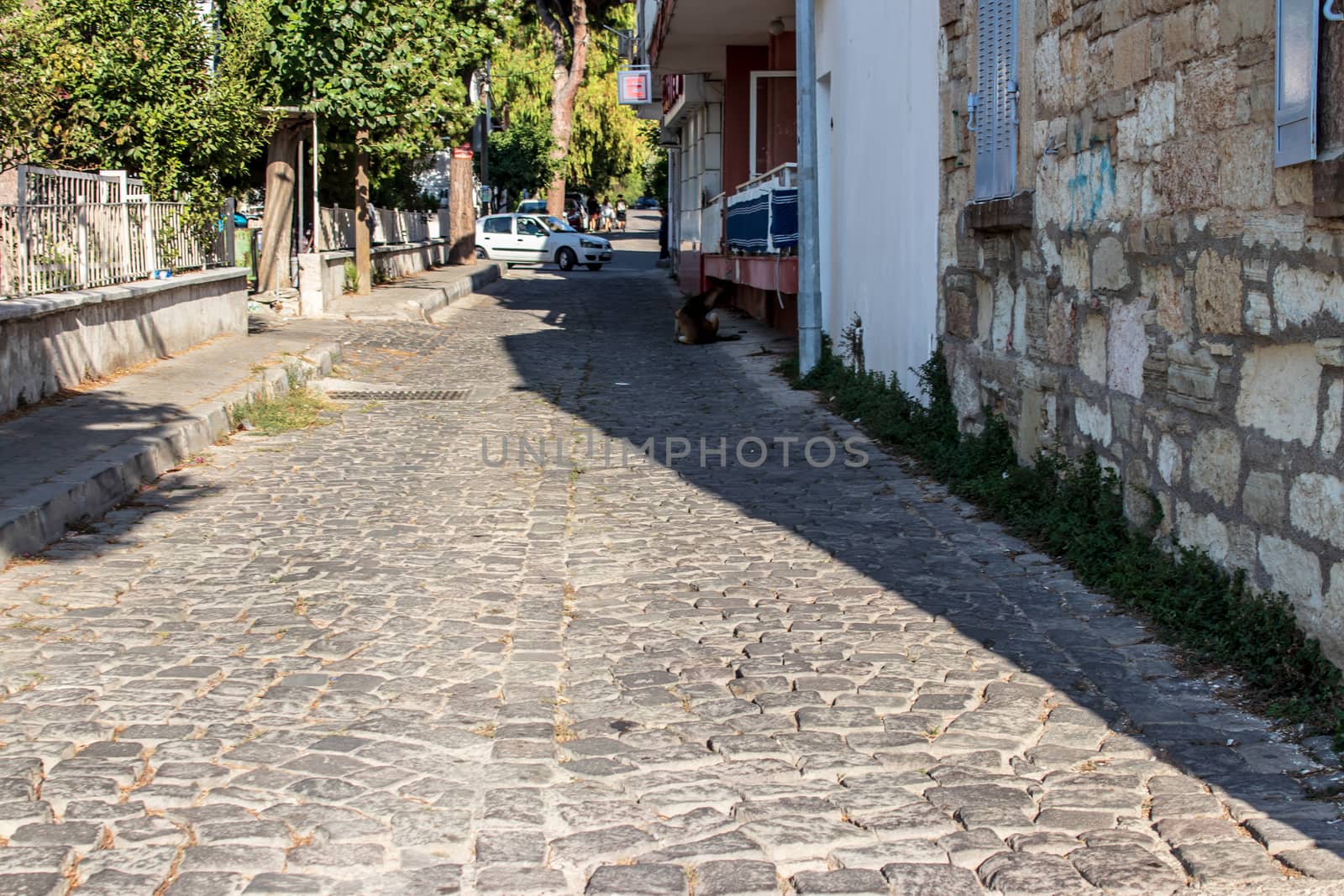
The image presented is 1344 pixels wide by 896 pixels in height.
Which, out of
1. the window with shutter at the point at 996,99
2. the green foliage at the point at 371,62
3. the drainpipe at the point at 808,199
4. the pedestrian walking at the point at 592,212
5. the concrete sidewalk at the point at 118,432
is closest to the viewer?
the concrete sidewalk at the point at 118,432

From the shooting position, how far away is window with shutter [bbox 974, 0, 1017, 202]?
26.1 feet

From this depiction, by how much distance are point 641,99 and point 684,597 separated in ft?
87.2

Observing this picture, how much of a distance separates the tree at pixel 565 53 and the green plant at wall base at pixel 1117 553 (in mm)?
35464

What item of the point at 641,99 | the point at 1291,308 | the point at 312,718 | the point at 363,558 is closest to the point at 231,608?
the point at 363,558

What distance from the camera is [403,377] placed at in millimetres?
14141

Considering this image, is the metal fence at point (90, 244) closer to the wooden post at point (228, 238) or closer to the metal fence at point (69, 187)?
the metal fence at point (69, 187)

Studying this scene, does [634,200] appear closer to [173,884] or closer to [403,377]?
[403,377]

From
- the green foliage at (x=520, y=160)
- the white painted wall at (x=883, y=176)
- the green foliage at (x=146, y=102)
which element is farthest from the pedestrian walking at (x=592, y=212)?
the white painted wall at (x=883, y=176)

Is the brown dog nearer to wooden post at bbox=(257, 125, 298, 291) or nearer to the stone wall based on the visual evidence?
wooden post at bbox=(257, 125, 298, 291)

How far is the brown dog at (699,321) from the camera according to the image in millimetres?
17344

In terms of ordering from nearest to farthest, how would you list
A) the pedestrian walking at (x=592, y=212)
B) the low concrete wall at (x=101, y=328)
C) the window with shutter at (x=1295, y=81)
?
1. the window with shutter at (x=1295, y=81)
2. the low concrete wall at (x=101, y=328)
3. the pedestrian walking at (x=592, y=212)

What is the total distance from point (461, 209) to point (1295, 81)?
3118 centimetres

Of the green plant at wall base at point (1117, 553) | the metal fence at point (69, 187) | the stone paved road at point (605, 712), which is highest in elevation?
the metal fence at point (69, 187)

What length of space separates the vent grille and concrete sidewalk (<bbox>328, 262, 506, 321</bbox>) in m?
6.90
